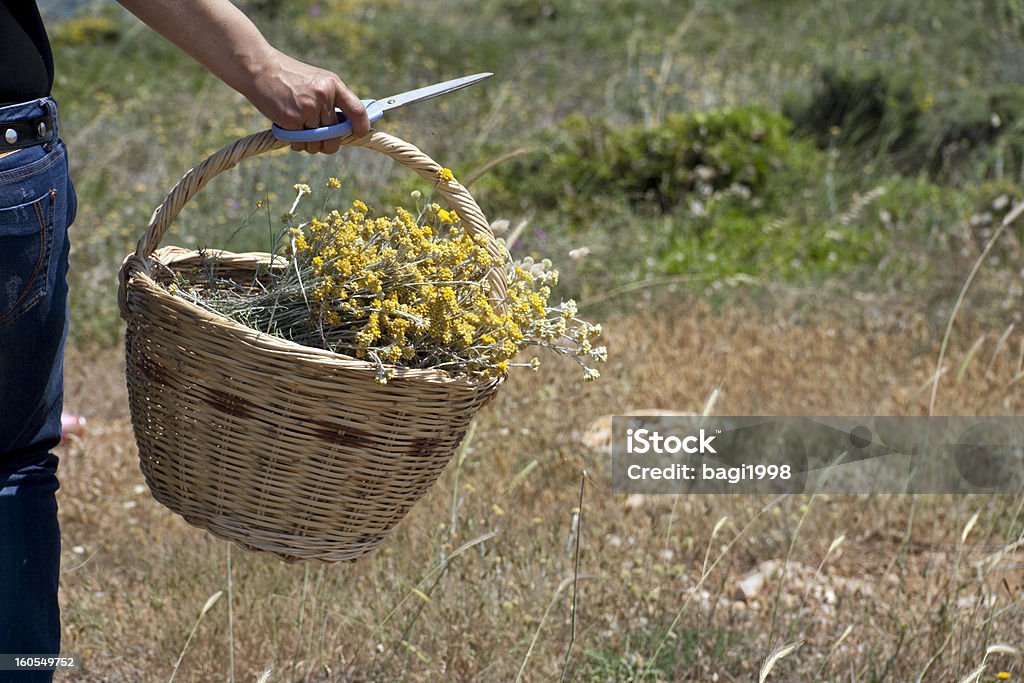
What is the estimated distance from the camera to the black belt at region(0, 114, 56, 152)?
1.45 m

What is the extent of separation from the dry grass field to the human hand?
856 mm

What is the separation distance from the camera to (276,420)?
1.59 meters

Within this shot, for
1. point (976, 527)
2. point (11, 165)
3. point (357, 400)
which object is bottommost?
point (976, 527)

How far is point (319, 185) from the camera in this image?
4805 mm

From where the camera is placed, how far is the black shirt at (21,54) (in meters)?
1.45

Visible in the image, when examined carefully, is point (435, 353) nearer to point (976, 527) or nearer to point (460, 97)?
point (976, 527)

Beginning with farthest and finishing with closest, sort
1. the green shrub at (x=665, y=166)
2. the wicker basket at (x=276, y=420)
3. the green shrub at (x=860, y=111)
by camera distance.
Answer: the green shrub at (x=860, y=111) < the green shrub at (x=665, y=166) < the wicker basket at (x=276, y=420)

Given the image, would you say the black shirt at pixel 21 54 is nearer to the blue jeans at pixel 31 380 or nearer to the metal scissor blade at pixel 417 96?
the blue jeans at pixel 31 380

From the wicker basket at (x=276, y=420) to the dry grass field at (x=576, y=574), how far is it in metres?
0.38

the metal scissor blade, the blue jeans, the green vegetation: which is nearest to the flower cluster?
the metal scissor blade

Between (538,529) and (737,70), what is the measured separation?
724cm

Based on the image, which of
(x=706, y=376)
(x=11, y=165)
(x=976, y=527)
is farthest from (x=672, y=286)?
(x=11, y=165)

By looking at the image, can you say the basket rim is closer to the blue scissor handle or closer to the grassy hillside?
the blue scissor handle

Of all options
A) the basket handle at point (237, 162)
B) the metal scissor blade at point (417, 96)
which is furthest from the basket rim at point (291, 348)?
the metal scissor blade at point (417, 96)
